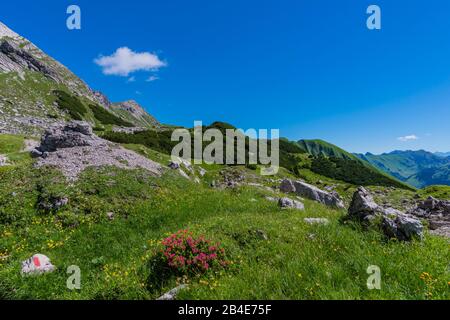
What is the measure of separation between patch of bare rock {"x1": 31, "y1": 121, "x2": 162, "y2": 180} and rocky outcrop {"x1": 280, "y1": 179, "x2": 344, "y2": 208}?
45.8ft

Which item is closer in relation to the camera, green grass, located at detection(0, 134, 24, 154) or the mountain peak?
green grass, located at detection(0, 134, 24, 154)

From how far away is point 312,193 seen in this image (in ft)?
92.2

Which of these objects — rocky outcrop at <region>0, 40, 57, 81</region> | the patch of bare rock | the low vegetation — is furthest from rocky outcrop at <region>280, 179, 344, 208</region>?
rocky outcrop at <region>0, 40, 57, 81</region>

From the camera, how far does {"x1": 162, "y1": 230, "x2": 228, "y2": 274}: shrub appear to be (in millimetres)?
8297

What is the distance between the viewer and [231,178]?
145 ft

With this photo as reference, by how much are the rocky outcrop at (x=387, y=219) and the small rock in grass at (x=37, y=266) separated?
39.6 ft

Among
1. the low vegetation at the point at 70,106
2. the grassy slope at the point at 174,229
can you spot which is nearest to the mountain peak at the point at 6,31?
the low vegetation at the point at 70,106

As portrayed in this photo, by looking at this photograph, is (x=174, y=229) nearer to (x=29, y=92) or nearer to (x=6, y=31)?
(x=29, y=92)

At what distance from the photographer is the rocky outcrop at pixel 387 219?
9.17m

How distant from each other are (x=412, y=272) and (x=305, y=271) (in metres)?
2.51

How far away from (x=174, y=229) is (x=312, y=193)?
1837 cm

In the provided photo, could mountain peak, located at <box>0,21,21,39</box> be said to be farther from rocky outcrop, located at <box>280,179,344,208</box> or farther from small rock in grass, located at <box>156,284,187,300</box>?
small rock in grass, located at <box>156,284,187,300</box>
